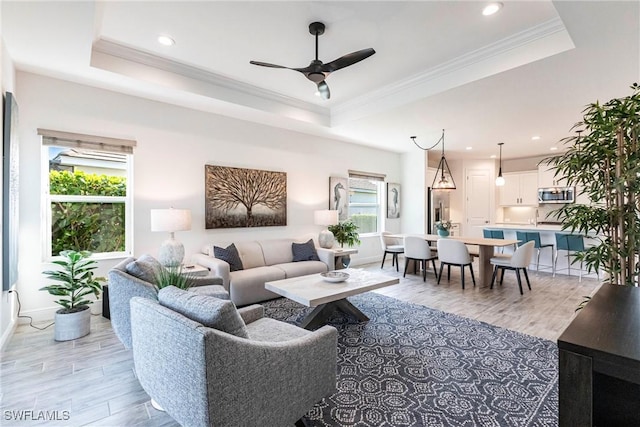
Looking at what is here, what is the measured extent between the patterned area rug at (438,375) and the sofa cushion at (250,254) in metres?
1.24

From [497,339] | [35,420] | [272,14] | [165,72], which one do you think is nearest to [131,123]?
[165,72]

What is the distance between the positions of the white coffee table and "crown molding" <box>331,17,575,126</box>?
8.31ft

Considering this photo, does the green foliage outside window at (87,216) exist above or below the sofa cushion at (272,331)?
above

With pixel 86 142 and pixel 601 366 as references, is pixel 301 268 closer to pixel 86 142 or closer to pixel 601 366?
pixel 86 142

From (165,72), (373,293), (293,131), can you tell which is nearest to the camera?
(165,72)

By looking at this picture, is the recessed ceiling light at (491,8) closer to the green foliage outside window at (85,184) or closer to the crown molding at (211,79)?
the crown molding at (211,79)

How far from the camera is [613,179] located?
2.01m

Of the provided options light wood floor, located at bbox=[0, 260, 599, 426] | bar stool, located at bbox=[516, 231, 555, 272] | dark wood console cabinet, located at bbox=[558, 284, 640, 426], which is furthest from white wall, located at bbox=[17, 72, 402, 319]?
dark wood console cabinet, located at bbox=[558, 284, 640, 426]

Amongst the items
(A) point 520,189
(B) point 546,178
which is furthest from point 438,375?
(A) point 520,189

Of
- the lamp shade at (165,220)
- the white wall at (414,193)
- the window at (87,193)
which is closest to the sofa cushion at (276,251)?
the lamp shade at (165,220)

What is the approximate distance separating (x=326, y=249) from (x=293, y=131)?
2.29m

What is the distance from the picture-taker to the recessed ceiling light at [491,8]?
8.40 feet

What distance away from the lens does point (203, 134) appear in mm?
4598

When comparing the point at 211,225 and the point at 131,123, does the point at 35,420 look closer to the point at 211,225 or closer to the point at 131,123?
the point at 211,225
